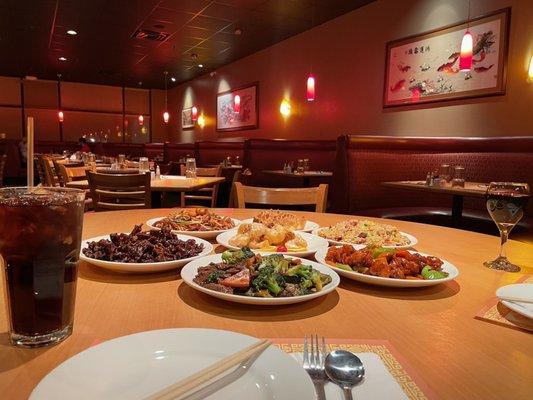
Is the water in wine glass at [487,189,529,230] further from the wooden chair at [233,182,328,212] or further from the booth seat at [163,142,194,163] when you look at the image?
the booth seat at [163,142,194,163]

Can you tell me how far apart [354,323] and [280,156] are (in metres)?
6.03

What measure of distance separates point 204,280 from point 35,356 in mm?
309

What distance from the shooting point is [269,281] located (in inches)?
30.1

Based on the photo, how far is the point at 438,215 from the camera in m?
3.82

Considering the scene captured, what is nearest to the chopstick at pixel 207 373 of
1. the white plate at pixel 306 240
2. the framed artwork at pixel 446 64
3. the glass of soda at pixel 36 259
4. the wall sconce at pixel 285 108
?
the glass of soda at pixel 36 259

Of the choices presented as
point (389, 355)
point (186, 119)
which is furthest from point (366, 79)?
point (186, 119)

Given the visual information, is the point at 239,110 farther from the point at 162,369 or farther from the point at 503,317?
the point at 162,369

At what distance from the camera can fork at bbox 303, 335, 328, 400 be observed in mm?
479

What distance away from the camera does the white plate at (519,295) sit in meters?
0.69

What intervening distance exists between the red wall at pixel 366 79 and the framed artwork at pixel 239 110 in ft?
0.62

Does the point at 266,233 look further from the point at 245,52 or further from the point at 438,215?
the point at 245,52

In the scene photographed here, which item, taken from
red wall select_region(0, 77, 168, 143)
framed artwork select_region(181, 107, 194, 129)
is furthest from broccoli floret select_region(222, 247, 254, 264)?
red wall select_region(0, 77, 168, 143)

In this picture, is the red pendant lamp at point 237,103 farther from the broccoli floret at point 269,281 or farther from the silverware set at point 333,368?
the silverware set at point 333,368

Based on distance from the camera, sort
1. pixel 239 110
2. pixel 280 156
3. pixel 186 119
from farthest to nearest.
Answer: pixel 186 119 → pixel 239 110 → pixel 280 156
